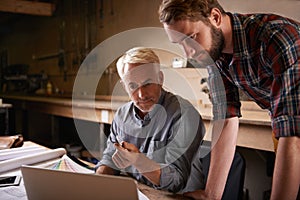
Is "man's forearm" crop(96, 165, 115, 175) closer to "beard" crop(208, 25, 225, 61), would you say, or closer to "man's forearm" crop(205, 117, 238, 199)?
"man's forearm" crop(205, 117, 238, 199)

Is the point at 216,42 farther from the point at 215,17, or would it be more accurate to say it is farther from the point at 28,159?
the point at 28,159

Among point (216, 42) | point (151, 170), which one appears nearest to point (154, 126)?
point (151, 170)

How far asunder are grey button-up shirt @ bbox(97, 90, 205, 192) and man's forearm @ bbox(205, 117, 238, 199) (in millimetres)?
64

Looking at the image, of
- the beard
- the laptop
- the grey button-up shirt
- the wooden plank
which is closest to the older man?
the grey button-up shirt

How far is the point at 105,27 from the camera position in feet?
13.1

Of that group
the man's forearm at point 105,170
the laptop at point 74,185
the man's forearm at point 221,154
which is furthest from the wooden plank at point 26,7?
the laptop at point 74,185

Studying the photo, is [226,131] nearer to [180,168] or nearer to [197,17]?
[180,168]

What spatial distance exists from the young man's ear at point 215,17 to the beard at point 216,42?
0.01 metres

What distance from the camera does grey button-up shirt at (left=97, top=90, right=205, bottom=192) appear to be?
1006 millimetres

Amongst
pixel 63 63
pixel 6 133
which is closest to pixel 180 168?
pixel 6 133

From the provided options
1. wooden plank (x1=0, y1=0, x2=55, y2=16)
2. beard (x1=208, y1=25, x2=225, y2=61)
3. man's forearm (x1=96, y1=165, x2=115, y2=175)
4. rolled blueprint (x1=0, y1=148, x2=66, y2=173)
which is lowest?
man's forearm (x1=96, y1=165, x2=115, y2=175)

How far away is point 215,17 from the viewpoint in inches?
36.9

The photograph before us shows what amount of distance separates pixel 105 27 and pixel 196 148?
317cm

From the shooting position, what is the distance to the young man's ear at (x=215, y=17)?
3.04 feet
